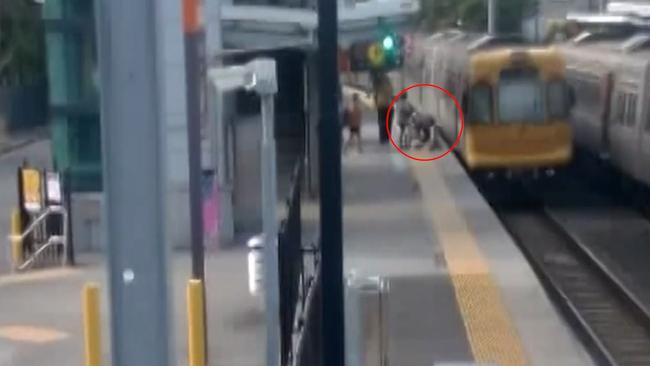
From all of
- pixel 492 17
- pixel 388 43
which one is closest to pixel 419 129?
pixel 492 17

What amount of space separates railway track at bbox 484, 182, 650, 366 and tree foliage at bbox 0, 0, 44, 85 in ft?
21.8

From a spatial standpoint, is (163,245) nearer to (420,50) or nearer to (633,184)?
(633,184)

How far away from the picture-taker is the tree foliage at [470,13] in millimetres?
24297

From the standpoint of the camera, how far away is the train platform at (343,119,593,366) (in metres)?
11.7

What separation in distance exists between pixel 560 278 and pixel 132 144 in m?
13.0

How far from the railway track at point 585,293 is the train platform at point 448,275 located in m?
0.37

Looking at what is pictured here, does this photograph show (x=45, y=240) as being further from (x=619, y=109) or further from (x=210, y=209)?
(x=619, y=109)

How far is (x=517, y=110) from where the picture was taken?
22.1 metres

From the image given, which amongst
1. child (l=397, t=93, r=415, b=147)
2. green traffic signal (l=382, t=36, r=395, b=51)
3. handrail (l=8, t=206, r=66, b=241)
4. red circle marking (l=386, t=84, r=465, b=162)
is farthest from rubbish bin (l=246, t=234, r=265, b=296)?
child (l=397, t=93, r=415, b=147)

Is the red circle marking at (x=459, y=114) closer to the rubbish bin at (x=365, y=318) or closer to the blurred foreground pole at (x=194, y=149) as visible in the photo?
the blurred foreground pole at (x=194, y=149)

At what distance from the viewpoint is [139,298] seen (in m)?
4.64

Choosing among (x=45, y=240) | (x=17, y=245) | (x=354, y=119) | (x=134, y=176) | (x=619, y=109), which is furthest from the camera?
(x=354, y=119)

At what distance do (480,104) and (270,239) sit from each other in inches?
555

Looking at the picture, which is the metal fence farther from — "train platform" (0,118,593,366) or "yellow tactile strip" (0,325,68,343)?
"yellow tactile strip" (0,325,68,343)
